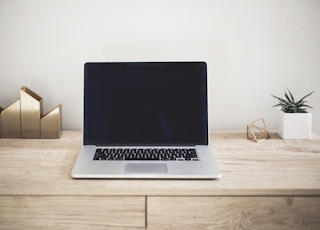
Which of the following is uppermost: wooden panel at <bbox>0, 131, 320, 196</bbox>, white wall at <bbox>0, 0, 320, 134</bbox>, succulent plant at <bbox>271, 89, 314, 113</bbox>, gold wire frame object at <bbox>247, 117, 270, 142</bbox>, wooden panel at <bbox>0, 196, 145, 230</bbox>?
white wall at <bbox>0, 0, 320, 134</bbox>

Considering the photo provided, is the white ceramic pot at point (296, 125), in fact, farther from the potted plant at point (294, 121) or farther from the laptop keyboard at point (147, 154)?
the laptop keyboard at point (147, 154)

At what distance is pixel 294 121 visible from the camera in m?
1.46

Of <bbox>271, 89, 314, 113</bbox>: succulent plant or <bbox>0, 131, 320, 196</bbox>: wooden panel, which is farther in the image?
<bbox>271, 89, 314, 113</bbox>: succulent plant

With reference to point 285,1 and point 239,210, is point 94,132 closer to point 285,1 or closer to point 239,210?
point 239,210

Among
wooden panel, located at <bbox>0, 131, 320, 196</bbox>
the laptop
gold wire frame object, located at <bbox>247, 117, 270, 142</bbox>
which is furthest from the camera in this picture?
gold wire frame object, located at <bbox>247, 117, 270, 142</bbox>

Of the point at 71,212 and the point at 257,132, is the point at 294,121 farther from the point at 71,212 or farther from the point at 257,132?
the point at 71,212

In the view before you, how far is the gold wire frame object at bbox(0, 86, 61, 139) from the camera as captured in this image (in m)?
1.47

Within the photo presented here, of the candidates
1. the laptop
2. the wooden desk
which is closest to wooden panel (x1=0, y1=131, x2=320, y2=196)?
the wooden desk

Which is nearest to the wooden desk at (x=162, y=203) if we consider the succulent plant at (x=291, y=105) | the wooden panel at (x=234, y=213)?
the wooden panel at (x=234, y=213)

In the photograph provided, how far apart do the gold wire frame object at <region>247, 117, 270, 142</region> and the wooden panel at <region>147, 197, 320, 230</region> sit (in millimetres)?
427

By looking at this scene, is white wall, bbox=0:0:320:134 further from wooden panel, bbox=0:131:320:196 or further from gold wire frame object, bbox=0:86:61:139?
wooden panel, bbox=0:131:320:196

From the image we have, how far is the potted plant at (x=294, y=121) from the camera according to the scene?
1.46 metres

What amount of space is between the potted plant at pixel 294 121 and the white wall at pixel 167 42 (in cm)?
15

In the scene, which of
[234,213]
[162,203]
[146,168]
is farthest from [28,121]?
[234,213]
